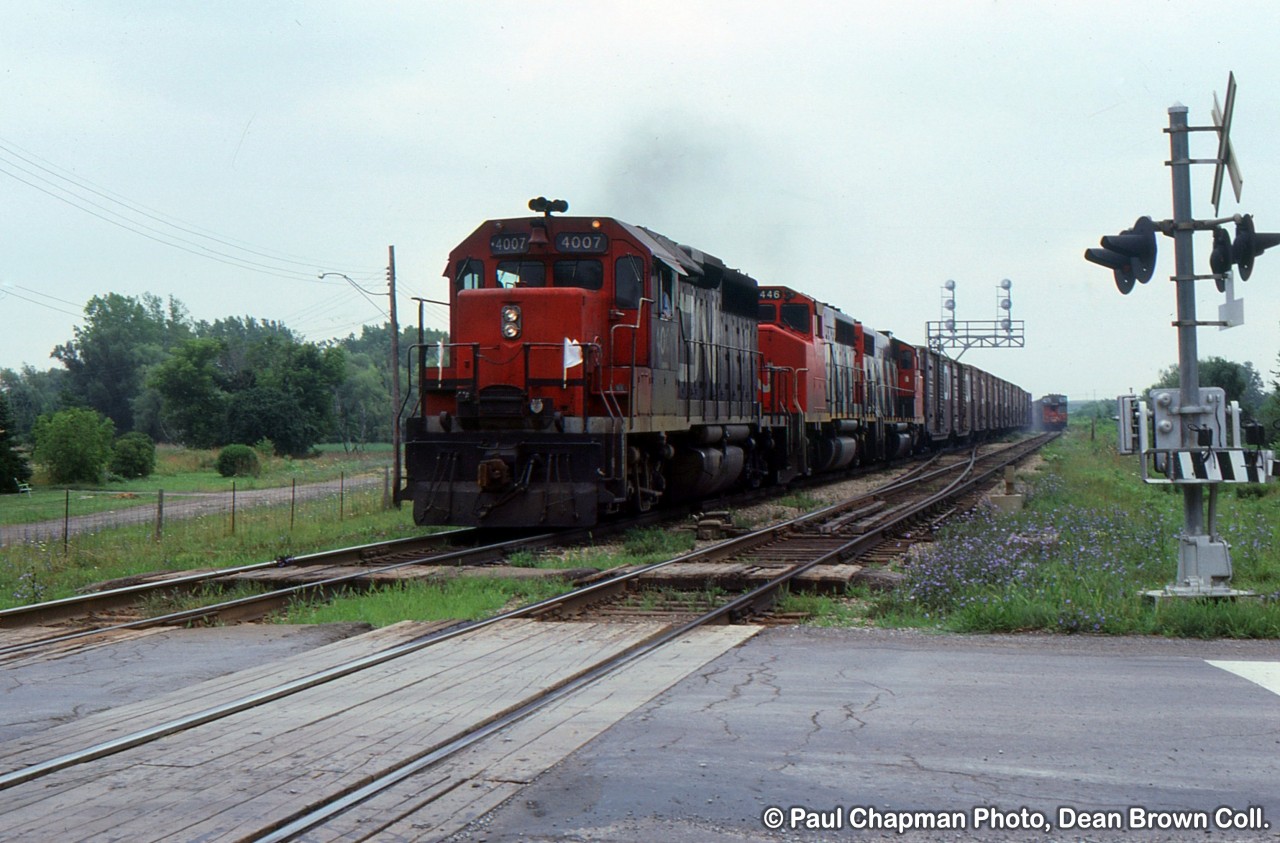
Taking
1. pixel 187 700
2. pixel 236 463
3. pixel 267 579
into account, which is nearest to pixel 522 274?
pixel 267 579

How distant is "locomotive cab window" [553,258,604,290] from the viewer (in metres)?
15.0

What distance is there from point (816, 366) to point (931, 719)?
19.7m

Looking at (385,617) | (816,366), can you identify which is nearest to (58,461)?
(816,366)

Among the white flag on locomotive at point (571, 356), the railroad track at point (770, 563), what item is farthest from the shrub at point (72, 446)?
the white flag on locomotive at point (571, 356)

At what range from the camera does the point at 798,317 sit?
25453 millimetres

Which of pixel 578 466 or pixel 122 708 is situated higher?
pixel 578 466

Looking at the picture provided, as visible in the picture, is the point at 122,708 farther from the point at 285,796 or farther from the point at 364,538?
the point at 364,538

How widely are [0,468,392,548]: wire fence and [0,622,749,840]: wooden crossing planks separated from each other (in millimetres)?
11885

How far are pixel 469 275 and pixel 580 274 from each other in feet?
4.75

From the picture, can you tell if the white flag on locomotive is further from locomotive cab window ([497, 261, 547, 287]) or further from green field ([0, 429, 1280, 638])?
green field ([0, 429, 1280, 638])

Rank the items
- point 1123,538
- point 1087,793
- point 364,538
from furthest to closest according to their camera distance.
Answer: point 364,538 < point 1123,538 < point 1087,793

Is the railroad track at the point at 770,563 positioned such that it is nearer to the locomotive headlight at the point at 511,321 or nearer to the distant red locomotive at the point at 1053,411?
the locomotive headlight at the point at 511,321

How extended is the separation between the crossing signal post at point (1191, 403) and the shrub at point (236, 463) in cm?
4674

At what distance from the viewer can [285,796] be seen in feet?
14.3
